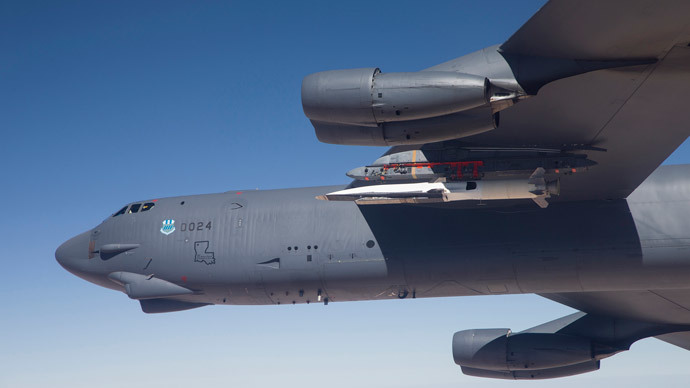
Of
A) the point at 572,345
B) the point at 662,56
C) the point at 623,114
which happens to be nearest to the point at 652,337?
the point at 572,345

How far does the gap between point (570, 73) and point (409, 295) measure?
6.85 meters

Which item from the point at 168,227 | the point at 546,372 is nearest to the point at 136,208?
the point at 168,227

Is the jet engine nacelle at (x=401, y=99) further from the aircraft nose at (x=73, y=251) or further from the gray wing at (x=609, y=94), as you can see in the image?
the aircraft nose at (x=73, y=251)

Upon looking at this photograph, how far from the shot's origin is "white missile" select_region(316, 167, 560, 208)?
12336mm

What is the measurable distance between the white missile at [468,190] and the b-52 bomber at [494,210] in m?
0.03

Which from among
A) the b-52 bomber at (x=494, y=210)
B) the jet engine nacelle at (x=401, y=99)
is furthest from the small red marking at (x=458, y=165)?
the jet engine nacelle at (x=401, y=99)

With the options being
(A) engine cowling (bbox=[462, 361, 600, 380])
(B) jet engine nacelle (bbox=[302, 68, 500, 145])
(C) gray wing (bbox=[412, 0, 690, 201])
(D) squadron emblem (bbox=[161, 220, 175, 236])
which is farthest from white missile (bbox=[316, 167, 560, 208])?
(A) engine cowling (bbox=[462, 361, 600, 380])

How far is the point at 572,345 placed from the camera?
1786 cm

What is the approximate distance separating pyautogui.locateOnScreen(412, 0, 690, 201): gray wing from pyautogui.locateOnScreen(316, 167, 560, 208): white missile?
0.69 m

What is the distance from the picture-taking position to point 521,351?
18.0 meters

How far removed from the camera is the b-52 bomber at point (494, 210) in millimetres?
9984

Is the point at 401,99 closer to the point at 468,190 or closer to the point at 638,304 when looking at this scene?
the point at 468,190

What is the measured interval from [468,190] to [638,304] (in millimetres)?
7570

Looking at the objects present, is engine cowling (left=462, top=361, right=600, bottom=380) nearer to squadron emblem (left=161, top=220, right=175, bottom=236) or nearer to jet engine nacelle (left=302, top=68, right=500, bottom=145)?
squadron emblem (left=161, top=220, right=175, bottom=236)
